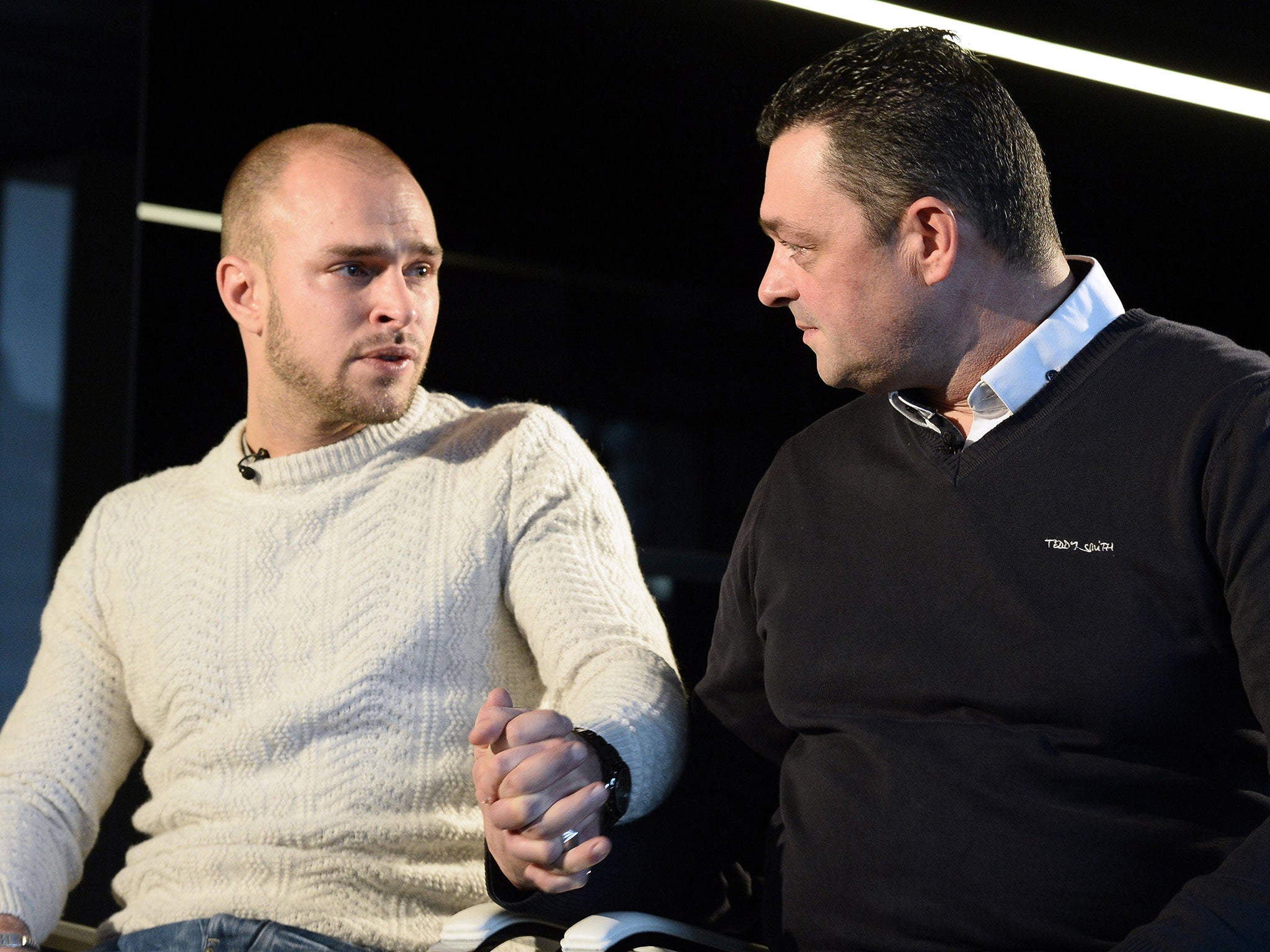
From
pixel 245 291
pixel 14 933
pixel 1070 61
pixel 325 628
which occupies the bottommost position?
pixel 14 933

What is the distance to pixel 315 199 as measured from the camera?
6.55 feet

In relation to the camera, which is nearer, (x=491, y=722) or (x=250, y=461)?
(x=491, y=722)

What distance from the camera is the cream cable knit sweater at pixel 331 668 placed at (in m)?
1.78

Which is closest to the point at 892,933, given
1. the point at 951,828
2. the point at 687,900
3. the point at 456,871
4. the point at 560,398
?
Result: the point at 951,828

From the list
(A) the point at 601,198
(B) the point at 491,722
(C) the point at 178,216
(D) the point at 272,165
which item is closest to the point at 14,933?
(B) the point at 491,722

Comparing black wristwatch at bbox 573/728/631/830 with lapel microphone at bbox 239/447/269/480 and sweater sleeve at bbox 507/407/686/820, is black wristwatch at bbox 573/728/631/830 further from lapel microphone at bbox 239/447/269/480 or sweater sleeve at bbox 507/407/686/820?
lapel microphone at bbox 239/447/269/480

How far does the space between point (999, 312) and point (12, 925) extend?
5.11 feet

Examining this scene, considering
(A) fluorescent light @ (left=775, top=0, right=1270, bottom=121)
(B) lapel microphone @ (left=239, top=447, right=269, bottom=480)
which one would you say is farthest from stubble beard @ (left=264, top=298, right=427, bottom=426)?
(A) fluorescent light @ (left=775, top=0, right=1270, bottom=121)

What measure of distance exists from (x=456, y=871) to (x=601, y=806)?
390 millimetres

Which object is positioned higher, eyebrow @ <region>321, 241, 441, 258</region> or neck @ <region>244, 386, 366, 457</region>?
eyebrow @ <region>321, 241, 441, 258</region>

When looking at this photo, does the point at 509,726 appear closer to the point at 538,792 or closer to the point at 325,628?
the point at 538,792

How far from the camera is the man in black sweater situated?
1.38 m

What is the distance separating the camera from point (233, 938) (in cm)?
175

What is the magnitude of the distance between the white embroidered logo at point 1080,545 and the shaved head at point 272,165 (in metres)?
1.15
